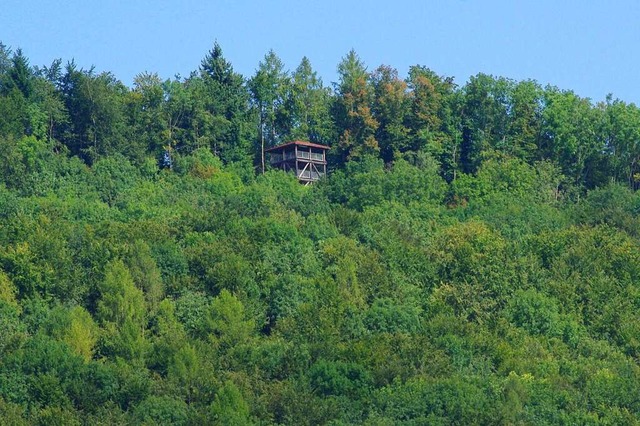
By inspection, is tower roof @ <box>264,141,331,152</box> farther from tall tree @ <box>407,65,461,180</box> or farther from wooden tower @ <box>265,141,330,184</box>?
tall tree @ <box>407,65,461,180</box>

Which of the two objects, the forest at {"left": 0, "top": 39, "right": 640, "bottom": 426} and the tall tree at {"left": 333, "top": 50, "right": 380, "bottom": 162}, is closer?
the forest at {"left": 0, "top": 39, "right": 640, "bottom": 426}

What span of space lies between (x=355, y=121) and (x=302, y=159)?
10.7 ft

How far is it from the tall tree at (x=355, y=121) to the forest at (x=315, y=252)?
0.15m

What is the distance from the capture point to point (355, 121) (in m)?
90.2

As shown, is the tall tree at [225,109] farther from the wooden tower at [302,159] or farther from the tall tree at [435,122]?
the tall tree at [435,122]

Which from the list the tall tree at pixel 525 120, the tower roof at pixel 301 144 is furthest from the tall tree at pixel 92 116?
the tall tree at pixel 525 120

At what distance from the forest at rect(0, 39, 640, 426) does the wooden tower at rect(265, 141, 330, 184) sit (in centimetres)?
92

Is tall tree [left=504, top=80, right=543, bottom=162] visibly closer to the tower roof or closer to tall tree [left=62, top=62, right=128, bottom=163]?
the tower roof

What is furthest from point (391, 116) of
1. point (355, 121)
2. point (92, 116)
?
point (92, 116)

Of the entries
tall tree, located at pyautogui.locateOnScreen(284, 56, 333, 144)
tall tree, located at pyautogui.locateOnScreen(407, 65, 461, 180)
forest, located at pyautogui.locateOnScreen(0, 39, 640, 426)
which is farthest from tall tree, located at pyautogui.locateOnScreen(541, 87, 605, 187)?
tall tree, located at pyautogui.locateOnScreen(284, 56, 333, 144)

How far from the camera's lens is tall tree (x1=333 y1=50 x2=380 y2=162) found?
293 ft

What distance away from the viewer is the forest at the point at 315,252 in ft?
203

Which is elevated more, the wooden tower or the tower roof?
the tower roof

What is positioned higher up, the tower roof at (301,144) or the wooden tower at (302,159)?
the tower roof at (301,144)
